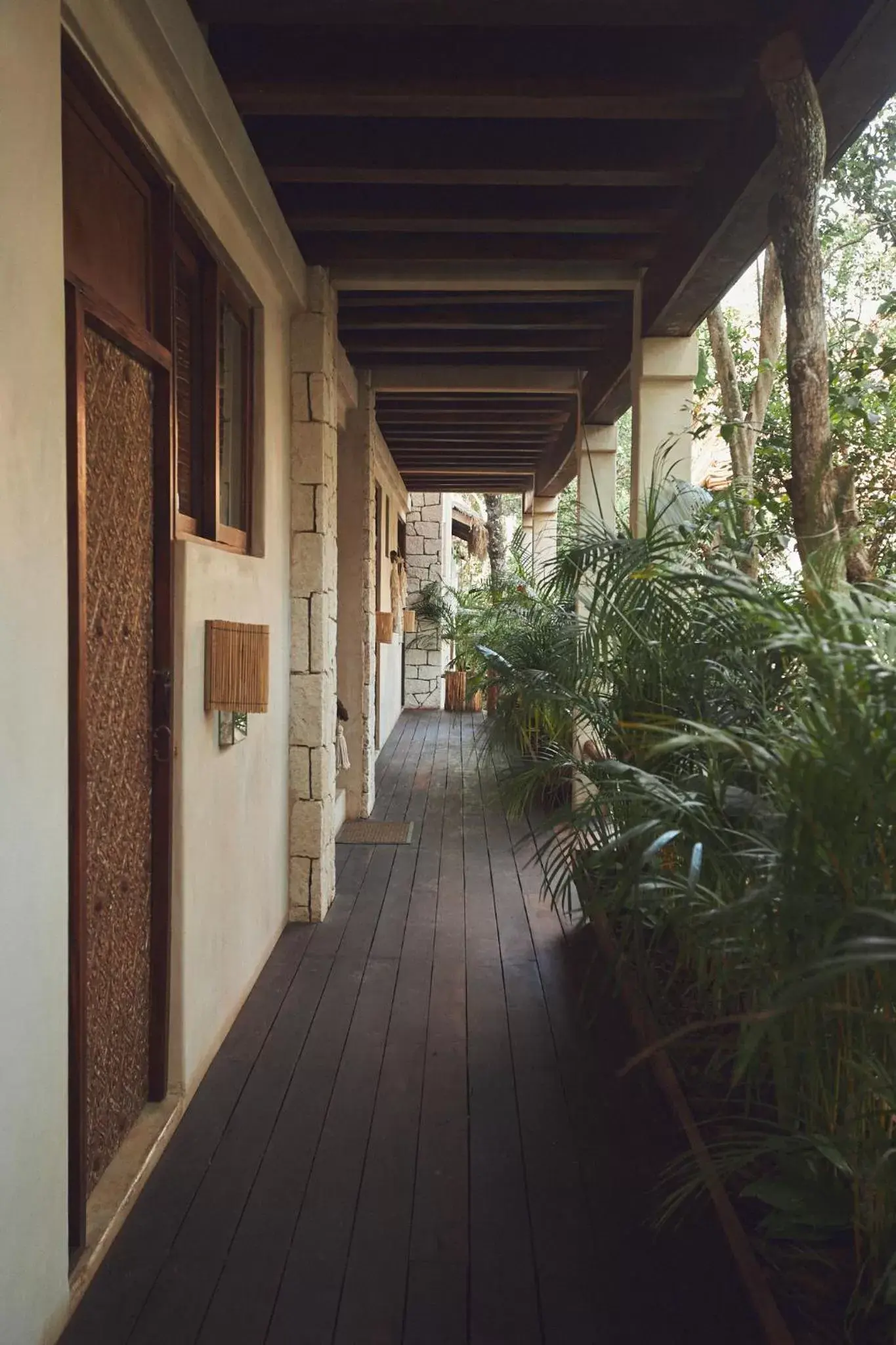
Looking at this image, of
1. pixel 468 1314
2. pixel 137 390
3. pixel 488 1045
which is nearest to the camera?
pixel 468 1314

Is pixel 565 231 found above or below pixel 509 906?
above

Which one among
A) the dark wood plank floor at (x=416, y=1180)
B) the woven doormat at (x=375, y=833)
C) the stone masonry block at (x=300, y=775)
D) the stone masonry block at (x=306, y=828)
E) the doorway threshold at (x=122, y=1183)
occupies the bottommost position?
the dark wood plank floor at (x=416, y=1180)

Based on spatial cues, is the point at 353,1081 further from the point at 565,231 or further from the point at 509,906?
the point at 565,231

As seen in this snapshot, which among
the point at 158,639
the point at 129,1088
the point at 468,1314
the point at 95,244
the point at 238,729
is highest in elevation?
the point at 95,244

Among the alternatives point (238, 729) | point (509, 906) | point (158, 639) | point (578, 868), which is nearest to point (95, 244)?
point (158, 639)

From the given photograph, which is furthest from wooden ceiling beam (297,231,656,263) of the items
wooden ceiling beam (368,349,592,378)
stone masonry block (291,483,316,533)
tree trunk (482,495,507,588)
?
tree trunk (482,495,507,588)

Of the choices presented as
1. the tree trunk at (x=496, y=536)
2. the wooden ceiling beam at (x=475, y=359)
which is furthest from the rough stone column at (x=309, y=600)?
the tree trunk at (x=496, y=536)

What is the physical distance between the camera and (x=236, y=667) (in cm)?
258

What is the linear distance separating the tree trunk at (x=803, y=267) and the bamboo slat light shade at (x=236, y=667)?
4.64ft

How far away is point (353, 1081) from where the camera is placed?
2523 millimetres

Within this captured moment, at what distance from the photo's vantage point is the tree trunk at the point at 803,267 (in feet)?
6.83

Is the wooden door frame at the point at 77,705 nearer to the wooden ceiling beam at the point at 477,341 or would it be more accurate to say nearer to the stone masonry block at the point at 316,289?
the stone masonry block at the point at 316,289

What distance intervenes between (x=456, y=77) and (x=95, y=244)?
108cm

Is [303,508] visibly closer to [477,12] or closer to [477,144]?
[477,144]
